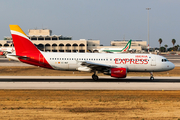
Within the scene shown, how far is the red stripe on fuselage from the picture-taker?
32844 millimetres

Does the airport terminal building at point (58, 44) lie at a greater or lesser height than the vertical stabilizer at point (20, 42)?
greater

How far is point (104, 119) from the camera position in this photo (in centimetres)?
1362

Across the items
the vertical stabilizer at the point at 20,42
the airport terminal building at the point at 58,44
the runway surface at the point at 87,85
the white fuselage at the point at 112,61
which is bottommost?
the runway surface at the point at 87,85

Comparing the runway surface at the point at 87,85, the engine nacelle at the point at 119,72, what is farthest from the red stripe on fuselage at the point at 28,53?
the engine nacelle at the point at 119,72

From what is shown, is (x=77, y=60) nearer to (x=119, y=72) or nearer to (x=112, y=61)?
(x=112, y=61)

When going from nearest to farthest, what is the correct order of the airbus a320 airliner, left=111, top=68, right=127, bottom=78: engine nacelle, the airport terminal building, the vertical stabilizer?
left=111, top=68, right=127, bottom=78: engine nacelle < the airbus a320 airliner < the vertical stabilizer < the airport terminal building

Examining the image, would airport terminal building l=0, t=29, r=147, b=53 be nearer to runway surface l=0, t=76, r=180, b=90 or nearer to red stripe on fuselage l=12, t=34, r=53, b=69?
red stripe on fuselage l=12, t=34, r=53, b=69

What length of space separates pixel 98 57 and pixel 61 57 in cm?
543

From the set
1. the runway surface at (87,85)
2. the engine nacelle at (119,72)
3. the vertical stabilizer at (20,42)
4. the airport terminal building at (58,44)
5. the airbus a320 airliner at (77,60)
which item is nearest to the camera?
the runway surface at (87,85)

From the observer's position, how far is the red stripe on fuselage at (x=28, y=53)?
32.8 metres

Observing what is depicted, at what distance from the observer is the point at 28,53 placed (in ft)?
109

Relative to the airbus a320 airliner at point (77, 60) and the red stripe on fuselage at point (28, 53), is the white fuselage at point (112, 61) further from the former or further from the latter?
the red stripe on fuselage at point (28, 53)

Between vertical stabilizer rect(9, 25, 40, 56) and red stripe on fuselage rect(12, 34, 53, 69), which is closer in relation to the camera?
red stripe on fuselage rect(12, 34, 53, 69)

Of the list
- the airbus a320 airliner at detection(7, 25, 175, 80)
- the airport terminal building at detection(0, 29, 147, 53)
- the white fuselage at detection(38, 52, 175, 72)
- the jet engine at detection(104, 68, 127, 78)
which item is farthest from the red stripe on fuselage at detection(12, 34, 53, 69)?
the airport terminal building at detection(0, 29, 147, 53)
